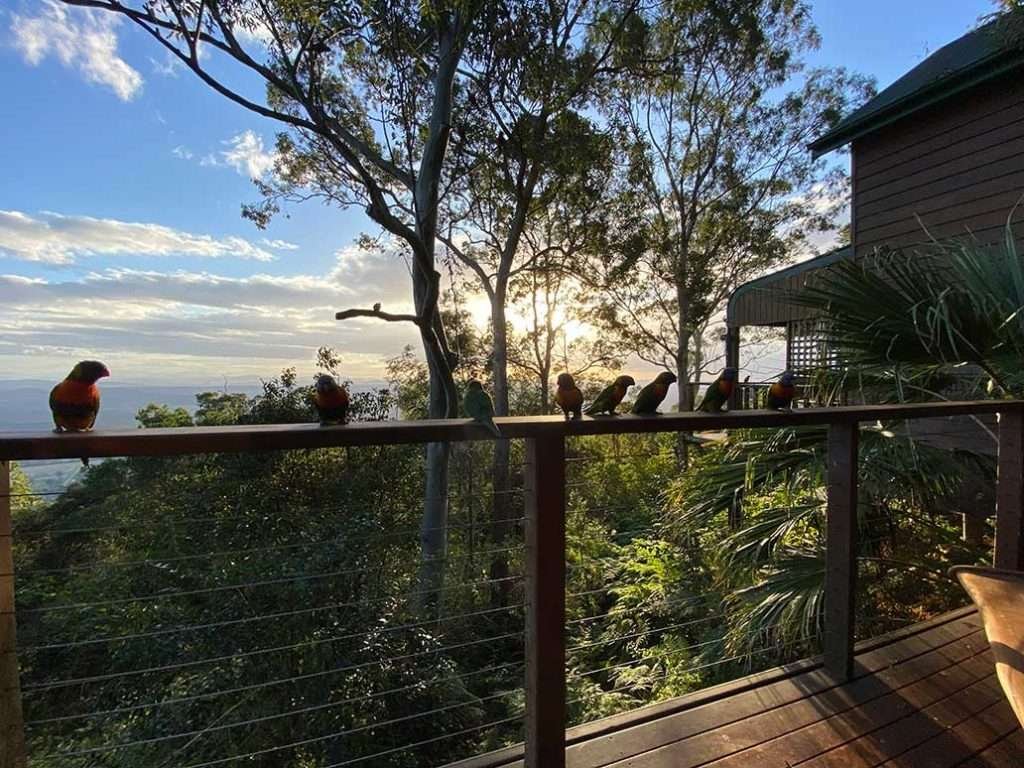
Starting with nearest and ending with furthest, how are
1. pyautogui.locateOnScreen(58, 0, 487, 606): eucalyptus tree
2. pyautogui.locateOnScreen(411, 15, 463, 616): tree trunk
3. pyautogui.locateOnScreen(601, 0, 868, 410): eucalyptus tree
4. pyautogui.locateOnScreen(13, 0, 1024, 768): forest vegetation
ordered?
pyautogui.locateOnScreen(13, 0, 1024, 768): forest vegetation, pyautogui.locateOnScreen(58, 0, 487, 606): eucalyptus tree, pyautogui.locateOnScreen(411, 15, 463, 616): tree trunk, pyautogui.locateOnScreen(601, 0, 868, 410): eucalyptus tree

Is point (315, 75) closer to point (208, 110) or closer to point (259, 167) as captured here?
point (208, 110)

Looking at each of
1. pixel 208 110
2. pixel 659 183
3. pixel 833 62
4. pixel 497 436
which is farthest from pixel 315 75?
pixel 833 62

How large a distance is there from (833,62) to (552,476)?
13756 mm

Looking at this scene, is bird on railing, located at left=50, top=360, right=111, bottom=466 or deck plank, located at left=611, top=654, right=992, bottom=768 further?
deck plank, located at left=611, top=654, right=992, bottom=768

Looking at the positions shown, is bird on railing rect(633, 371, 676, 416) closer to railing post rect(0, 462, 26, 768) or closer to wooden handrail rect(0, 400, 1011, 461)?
wooden handrail rect(0, 400, 1011, 461)

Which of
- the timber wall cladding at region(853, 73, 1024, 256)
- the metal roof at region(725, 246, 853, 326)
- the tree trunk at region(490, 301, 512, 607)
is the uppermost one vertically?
the timber wall cladding at region(853, 73, 1024, 256)

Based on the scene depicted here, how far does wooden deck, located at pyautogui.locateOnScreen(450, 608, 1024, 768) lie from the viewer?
129cm

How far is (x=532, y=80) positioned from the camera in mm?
6863

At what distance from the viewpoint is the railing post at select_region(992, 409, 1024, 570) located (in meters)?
1.97

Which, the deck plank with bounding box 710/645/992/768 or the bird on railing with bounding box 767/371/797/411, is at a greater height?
the bird on railing with bounding box 767/371/797/411

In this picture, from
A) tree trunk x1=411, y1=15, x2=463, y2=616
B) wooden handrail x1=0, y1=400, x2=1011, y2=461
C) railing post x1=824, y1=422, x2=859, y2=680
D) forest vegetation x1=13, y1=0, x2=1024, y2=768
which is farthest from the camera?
tree trunk x1=411, y1=15, x2=463, y2=616

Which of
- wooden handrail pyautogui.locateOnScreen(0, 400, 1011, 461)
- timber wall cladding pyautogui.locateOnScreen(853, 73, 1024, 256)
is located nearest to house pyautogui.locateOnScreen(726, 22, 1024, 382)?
timber wall cladding pyautogui.locateOnScreen(853, 73, 1024, 256)

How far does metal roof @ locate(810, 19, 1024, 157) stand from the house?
0.03 ft

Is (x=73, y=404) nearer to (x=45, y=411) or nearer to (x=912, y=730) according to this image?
(x=45, y=411)
